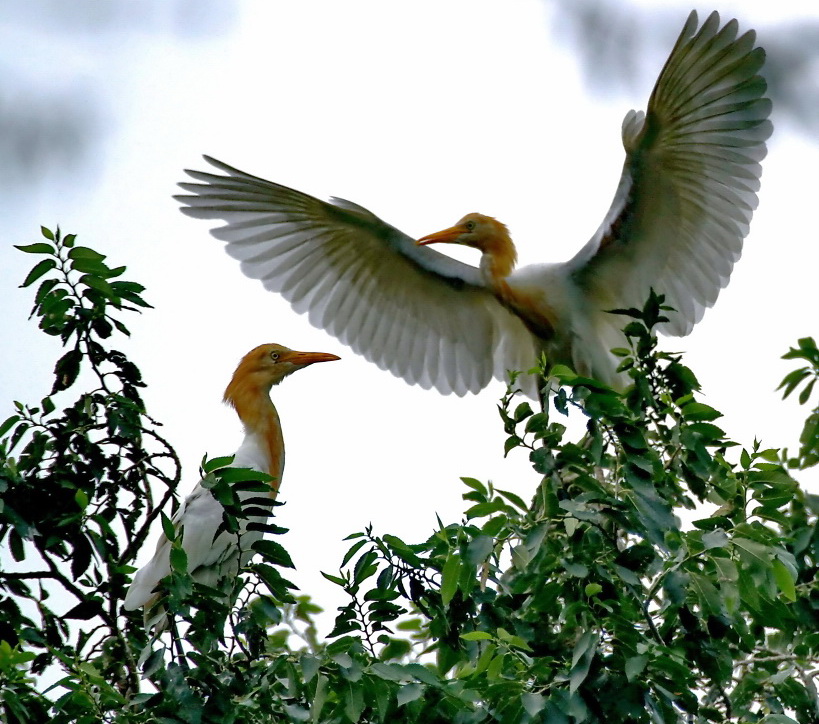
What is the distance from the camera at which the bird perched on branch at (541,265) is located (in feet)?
15.7

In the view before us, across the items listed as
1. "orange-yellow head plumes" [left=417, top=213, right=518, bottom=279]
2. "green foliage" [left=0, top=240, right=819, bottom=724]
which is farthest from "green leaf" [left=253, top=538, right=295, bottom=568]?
"orange-yellow head plumes" [left=417, top=213, right=518, bottom=279]

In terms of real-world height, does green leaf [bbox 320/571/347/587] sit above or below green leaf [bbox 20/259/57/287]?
below

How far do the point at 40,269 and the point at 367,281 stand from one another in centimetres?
286

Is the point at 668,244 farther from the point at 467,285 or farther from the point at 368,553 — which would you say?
the point at 368,553

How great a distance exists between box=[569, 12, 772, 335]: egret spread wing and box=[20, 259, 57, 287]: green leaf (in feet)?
8.39

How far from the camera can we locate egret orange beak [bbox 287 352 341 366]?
5270 millimetres

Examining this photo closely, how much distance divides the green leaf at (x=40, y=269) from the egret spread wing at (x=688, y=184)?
256 cm

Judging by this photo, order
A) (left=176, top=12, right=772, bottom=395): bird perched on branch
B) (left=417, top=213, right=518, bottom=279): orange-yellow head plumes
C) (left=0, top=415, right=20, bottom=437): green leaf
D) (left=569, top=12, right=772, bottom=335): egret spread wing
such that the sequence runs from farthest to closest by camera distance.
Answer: (left=417, top=213, right=518, bottom=279): orange-yellow head plumes, (left=176, top=12, right=772, bottom=395): bird perched on branch, (left=569, top=12, right=772, bottom=335): egret spread wing, (left=0, top=415, right=20, bottom=437): green leaf

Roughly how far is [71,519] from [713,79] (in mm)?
3218

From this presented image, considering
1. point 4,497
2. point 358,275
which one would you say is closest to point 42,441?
point 4,497

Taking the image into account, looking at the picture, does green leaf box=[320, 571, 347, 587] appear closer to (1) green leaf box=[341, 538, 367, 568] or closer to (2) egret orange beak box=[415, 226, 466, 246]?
(1) green leaf box=[341, 538, 367, 568]

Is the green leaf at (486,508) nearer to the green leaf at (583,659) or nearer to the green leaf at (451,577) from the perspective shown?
the green leaf at (451,577)

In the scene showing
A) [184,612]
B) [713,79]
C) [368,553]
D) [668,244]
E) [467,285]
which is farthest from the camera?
[467,285]

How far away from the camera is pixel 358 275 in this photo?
5.83 metres
